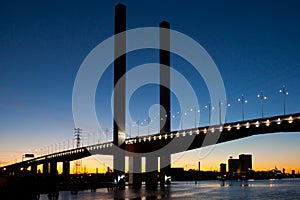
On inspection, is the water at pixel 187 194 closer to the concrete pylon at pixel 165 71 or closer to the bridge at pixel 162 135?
the bridge at pixel 162 135

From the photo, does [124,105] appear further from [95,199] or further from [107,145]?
[95,199]

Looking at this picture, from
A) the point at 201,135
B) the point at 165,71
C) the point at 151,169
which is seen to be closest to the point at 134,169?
the point at 151,169

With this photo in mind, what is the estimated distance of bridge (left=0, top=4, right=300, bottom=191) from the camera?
237 feet

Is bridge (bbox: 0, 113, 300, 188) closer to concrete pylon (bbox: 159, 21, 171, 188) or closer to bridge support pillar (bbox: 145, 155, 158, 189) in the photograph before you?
bridge support pillar (bbox: 145, 155, 158, 189)

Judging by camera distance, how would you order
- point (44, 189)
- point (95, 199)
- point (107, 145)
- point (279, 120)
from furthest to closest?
1. point (107, 145)
2. point (279, 120)
3. point (44, 189)
4. point (95, 199)

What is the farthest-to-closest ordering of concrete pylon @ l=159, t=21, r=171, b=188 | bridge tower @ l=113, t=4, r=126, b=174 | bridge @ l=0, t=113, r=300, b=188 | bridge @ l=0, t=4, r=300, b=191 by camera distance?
1. concrete pylon @ l=159, t=21, r=171, b=188
2. bridge tower @ l=113, t=4, r=126, b=174
3. bridge @ l=0, t=4, r=300, b=191
4. bridge @ l=0, t=113, r=300, b=188

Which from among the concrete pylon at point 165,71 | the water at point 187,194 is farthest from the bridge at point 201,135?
the concrete pylon at point 165,71

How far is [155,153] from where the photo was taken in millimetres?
100062

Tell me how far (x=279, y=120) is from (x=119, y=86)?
47.0 meters

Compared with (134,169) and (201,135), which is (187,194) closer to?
(201,135)

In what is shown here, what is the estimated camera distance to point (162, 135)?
304 feet

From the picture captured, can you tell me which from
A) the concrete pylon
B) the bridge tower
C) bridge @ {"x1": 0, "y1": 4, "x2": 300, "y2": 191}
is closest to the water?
bridge @ {"x1": 0, "y1": 4, "x2": 300, "y2": 191}

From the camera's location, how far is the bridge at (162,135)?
72.3 m

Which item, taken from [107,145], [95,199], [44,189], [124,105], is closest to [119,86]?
[124,105]
